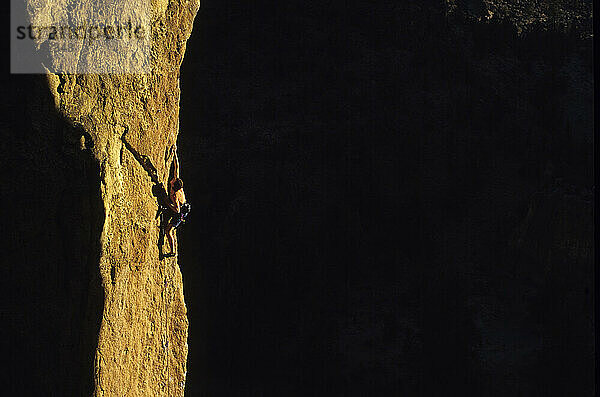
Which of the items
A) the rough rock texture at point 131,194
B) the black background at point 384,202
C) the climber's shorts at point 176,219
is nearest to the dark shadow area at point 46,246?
the rough rock texture at point 131,194

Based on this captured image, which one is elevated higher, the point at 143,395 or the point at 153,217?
the point at 153,217

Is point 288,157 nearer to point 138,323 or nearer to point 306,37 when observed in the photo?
point 306,37

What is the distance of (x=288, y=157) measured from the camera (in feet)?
16.4

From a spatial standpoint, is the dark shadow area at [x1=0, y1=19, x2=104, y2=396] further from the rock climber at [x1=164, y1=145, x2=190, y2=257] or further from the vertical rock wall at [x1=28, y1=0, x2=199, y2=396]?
the rock climber at [x1=164, y1=145, x2=190, y2=257]

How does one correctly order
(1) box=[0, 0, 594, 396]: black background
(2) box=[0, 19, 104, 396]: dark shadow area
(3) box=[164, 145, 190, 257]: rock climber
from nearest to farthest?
1. (2) box=[0, 19, 104, 396]: dark shadow area
2. (3) box=[164, 145, 190, 257]: rock climber
3. (1) box=[0, 0, 594, 396]: black background

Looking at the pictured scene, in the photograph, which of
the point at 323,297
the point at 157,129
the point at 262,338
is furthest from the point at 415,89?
the point at 157,129

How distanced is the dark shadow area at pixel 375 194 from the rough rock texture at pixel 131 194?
316cm

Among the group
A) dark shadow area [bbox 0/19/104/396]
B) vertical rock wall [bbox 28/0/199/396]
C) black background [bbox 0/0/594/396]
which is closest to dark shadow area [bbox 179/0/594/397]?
black background [bbox 0/0/594/396]

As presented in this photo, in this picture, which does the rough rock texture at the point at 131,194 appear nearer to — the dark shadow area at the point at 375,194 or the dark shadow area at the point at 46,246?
the dark shadow area at the point at 46,246

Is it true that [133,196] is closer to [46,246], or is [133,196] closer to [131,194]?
[131,194]

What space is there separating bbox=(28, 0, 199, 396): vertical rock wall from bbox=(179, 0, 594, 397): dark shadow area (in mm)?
3146

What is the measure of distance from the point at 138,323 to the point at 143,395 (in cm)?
18

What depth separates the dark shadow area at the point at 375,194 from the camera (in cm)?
468

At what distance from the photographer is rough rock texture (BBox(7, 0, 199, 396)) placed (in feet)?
3.71
